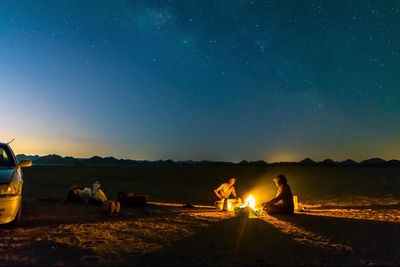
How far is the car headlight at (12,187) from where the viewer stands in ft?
30.8

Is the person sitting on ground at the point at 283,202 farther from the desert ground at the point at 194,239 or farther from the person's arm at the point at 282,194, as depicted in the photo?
the desert ground at the point at 194,239

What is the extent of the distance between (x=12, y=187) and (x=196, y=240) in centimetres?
397

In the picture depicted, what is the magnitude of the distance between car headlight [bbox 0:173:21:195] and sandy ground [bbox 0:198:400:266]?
832 millimetres

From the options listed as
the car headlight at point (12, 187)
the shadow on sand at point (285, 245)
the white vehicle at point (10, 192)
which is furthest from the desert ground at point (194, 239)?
the car headlight at point (12, 187)

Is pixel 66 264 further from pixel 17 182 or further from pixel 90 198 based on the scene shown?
pixel 90 198

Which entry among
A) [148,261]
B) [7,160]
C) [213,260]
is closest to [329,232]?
[213,260]

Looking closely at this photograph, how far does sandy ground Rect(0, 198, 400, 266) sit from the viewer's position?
7.26 m

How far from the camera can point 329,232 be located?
33.7ft

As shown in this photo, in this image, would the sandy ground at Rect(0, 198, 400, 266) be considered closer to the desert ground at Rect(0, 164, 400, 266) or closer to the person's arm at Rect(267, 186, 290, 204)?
the desert ground at Rect(0, 164, 400, 266)

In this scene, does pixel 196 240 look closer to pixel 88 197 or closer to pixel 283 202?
pixel 283 202

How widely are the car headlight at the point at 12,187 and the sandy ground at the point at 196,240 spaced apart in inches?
32.7

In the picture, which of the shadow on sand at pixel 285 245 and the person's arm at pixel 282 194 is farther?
the person's arm at pixel 282 194

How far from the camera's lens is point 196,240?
891 centimetres

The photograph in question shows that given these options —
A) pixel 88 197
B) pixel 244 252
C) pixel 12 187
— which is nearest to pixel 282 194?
pixel 244 252
